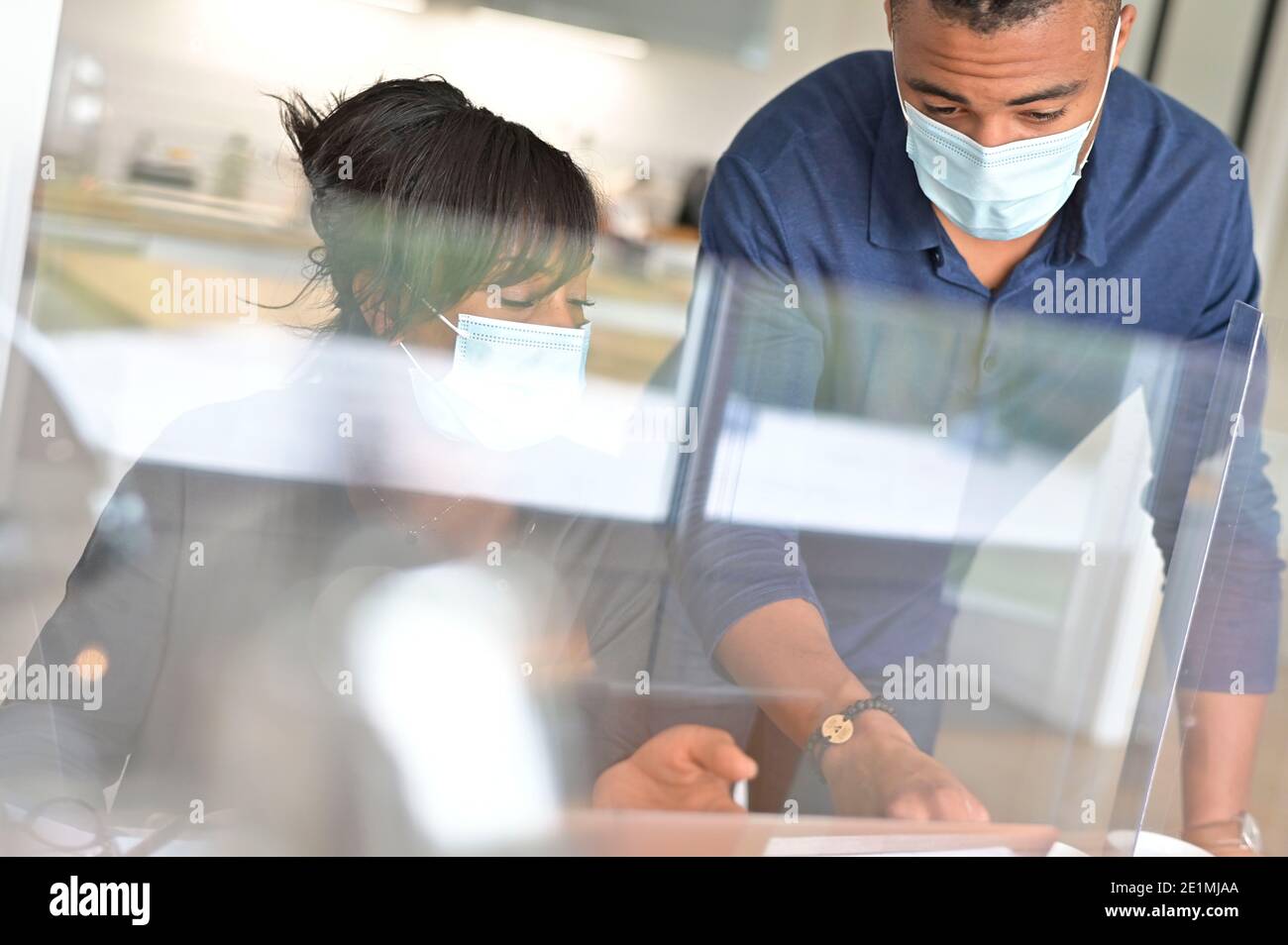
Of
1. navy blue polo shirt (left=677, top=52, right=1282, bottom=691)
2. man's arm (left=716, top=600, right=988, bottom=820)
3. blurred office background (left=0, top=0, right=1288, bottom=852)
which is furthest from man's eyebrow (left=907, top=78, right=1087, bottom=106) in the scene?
man's arm (left=716, top=600, right=988, bottom=820)

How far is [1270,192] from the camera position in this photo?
2.96 meters

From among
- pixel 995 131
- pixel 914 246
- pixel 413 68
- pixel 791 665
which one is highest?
pixel 413 68

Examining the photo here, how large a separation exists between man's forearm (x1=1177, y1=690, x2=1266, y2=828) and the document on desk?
27cm

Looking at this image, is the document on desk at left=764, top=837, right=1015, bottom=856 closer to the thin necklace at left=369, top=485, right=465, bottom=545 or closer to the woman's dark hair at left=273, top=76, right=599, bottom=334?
the thin necklace at left=369, top=485, right=465, bottom=545

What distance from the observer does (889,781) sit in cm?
78

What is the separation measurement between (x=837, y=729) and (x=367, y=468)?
39 centimetres

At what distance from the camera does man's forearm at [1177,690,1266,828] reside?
92cm

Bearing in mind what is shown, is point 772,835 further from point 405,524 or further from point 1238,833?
point 1238,833

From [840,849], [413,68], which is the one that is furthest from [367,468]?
[413,68]


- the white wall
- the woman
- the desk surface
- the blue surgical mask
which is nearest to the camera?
A: the desk surface

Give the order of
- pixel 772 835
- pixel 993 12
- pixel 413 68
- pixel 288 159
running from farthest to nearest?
pixel 413 68
pixel 288 159
pixel 993 12
pixel 772 835

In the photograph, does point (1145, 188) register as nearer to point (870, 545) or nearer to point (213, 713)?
point (870, 545)

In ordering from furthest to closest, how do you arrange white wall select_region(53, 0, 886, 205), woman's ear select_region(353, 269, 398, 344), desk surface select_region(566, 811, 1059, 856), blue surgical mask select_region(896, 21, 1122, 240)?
white wall select_region(53, 0, 886, 205)
blue surgical mask select_region(896, 21, 1122, 240)
woman's ear select_region(353, 269, 398, 344)
desk surface select_region(566, 811, 1059, 856)

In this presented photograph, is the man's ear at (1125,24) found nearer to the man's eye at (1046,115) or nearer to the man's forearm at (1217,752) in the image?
the man's eye at (1046,115)
